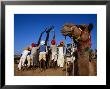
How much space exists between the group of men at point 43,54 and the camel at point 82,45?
36 millimetres

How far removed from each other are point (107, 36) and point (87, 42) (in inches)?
3.2

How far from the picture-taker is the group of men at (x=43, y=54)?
92 cm

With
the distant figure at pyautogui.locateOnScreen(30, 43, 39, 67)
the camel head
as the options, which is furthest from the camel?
the distant figure at pyautogui.locateOnScreen(30, 43, 39, 67)

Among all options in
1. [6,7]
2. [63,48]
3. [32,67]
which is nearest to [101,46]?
[63,48]

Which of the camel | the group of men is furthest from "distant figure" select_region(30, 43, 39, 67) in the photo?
→ the camel

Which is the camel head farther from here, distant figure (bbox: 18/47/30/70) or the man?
distant figure (bbox: 18/47/30/70)

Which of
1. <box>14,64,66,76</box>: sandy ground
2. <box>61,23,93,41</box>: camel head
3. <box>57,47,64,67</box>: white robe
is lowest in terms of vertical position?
<box>14,64,66,76</box>: sandy ground

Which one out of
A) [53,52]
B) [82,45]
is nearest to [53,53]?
[53,52]

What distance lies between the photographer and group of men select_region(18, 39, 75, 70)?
3.03 feet

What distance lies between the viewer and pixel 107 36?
3.00ft

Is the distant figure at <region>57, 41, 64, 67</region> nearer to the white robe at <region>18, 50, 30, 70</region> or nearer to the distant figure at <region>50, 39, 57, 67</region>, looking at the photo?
the distant figure at <region>50, 39, 57, 67</region>

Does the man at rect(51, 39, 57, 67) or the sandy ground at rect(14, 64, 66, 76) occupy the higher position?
the man at rect(51, 39, 57, 67)

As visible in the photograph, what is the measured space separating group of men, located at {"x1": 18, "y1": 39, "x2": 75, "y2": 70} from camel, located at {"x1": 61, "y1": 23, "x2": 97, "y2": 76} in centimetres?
4

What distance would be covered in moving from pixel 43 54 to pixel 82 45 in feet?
0.52
